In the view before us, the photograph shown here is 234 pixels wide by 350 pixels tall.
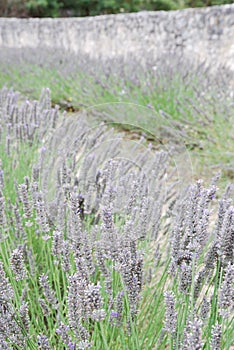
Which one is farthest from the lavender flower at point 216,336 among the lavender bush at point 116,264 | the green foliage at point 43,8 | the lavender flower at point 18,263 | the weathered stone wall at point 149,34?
the green foliage at point 43,8

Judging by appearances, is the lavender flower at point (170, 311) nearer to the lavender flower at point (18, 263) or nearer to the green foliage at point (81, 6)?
the lavender flower at point (18, 263)

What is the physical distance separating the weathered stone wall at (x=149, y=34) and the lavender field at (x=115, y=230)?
8.25ft

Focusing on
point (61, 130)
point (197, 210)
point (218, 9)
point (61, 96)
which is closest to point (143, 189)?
point (197, 210)

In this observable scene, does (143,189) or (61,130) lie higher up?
(61,130)

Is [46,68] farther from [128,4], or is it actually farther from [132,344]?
[128,4]

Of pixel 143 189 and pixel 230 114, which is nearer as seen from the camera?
pixel 143 189

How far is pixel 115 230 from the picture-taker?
0.96 m

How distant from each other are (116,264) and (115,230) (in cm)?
9

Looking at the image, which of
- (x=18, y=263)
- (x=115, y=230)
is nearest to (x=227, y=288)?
(x=115, y=230)

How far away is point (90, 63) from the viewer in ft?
18.7

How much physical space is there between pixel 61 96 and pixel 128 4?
1290 cm

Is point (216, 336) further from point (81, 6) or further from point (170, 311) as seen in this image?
point (81, 6)

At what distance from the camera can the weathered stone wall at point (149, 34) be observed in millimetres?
6297

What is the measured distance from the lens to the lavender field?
93 cm
